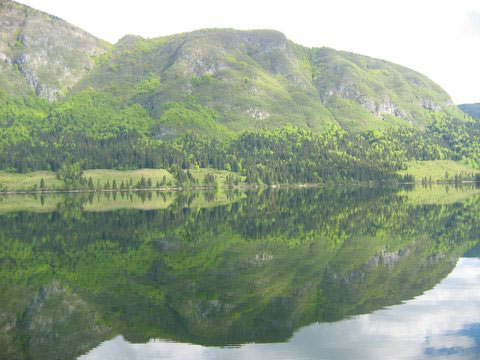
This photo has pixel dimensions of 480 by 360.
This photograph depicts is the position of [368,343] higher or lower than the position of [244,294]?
lower

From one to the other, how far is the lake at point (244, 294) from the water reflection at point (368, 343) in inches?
4.5

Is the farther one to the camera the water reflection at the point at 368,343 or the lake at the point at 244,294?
the lake at the point at 244,294

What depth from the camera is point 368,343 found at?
32000 mm

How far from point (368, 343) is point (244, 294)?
14157 millimetres

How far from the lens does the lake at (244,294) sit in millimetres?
32188

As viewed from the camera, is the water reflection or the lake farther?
the lake

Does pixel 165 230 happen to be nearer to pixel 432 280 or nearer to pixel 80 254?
pixel 80 254

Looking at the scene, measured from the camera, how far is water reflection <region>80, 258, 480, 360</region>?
99.5 feet

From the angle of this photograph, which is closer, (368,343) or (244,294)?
(368,343)

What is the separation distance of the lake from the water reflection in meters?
0.11

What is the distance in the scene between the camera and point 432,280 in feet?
165

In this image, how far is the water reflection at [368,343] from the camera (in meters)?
30.3

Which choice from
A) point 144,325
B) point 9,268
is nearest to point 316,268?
point 144,325

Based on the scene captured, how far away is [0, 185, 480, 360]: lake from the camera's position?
32188 mm
